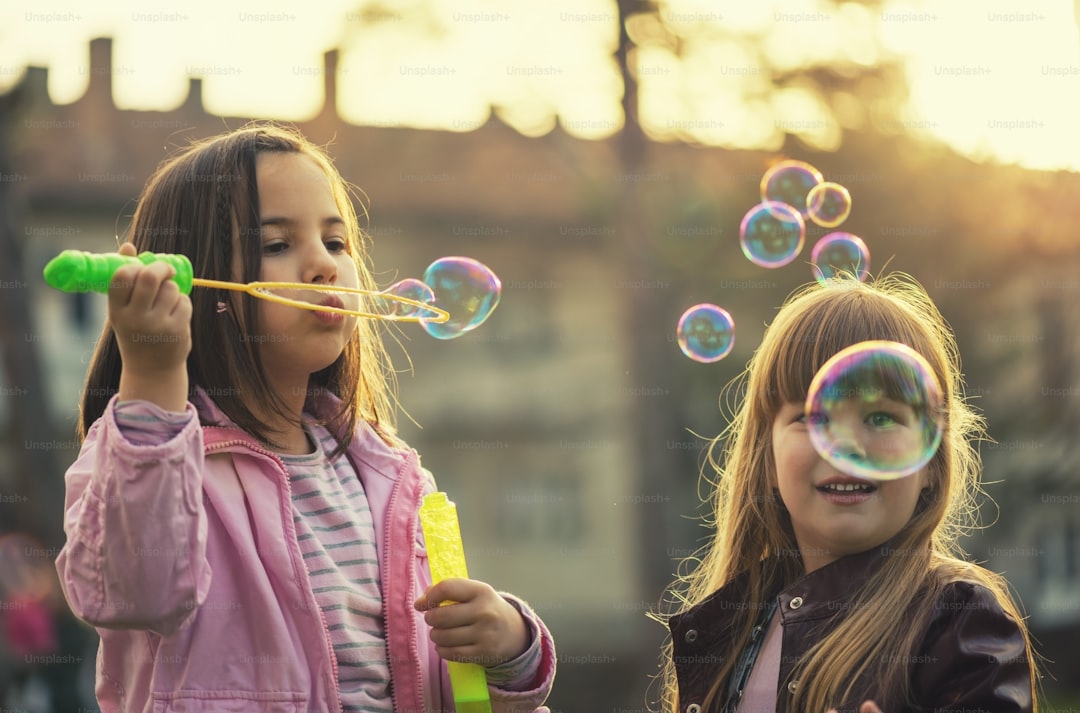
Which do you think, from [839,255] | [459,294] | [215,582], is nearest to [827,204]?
[839,255]

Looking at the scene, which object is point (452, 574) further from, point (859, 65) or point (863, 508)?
point (859, 65)

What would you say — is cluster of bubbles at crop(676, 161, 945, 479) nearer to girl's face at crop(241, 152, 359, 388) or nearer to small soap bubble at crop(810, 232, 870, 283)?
girl's face at crop(241, 152, 359, 388)

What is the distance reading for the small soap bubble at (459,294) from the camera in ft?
9.60

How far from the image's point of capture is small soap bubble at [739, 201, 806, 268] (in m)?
3.75

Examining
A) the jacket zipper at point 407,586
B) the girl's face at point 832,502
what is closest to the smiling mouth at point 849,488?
the girl's face at point 832,502

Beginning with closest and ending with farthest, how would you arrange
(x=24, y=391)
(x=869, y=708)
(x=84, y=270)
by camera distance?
(x=84, y=270) < (x=869, y=708) < (x=24, y=391)

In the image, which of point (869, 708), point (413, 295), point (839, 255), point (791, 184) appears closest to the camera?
point (869, 708)

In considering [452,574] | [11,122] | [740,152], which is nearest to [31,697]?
[11,122]

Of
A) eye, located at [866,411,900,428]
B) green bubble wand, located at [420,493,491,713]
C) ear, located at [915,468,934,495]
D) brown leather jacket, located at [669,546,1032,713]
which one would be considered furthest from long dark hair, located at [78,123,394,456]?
ear, located at [915,468,934,495]

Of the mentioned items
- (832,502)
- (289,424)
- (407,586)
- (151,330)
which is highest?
(151,330)

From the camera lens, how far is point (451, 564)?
6.96ft

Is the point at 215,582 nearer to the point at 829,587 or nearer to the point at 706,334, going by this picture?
the point at 829,587

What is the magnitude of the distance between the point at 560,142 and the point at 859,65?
311 cm

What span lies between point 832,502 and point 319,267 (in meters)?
0.97
